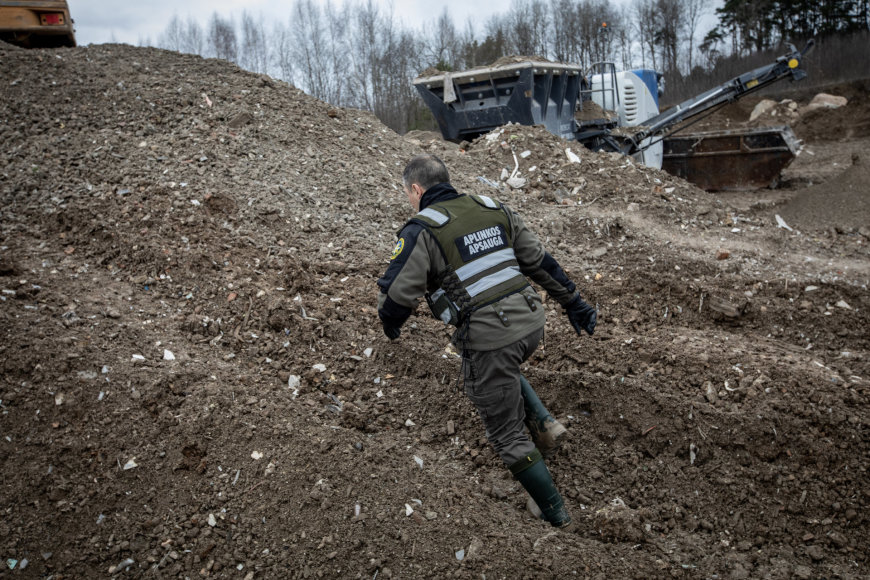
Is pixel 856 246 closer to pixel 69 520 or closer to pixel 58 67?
pixel 69 520

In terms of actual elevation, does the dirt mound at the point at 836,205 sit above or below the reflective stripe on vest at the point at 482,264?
below

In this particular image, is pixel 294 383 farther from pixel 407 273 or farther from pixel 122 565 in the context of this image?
pixel 407 273

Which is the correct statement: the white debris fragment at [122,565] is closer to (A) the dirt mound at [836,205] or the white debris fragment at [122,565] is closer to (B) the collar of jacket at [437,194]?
(B) the collar of jacket at [437,194]

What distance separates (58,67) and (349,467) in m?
6.92

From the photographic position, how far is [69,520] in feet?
9.70

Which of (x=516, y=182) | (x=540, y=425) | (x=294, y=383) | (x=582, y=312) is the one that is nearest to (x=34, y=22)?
(x=516, y=182)

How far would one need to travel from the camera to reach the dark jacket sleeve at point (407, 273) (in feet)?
9.30

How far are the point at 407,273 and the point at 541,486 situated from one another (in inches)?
48.1

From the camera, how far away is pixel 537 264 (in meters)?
3.23

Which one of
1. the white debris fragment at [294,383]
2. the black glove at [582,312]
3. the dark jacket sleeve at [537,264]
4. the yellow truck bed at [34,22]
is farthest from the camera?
the yellow truck bed at [34,22]

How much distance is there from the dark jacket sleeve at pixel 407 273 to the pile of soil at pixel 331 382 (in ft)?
3.28

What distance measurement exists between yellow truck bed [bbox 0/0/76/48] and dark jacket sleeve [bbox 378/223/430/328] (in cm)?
826

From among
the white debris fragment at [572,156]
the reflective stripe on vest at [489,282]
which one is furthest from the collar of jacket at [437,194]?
the white debris fragment at [572,156]

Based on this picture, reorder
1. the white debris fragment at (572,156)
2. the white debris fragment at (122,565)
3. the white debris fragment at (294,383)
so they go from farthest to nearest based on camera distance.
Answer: the white debris fragment at (572,156)
the white debris fragment at (294,383)
the white debris fragment at (122,565)
